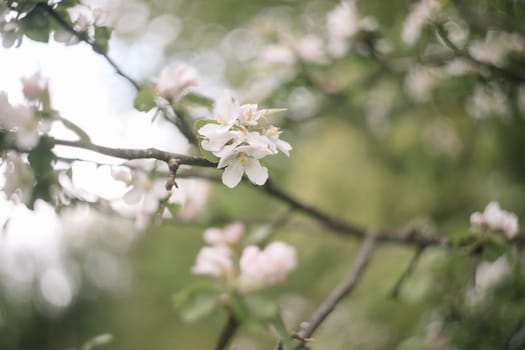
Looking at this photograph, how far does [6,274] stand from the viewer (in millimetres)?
5434

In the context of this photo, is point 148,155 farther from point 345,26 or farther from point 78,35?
point 345,26

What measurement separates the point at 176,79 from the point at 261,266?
372mm

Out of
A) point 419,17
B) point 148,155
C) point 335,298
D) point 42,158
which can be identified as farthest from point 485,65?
point 42,158

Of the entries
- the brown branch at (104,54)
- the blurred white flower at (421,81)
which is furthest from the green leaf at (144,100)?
the blurred white flower at (421,81)

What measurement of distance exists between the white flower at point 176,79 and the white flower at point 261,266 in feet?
1.03

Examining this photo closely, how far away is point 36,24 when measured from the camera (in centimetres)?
74

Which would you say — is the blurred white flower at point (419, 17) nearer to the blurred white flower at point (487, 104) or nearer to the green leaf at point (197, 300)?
the blurred white flower at point (487, 104)

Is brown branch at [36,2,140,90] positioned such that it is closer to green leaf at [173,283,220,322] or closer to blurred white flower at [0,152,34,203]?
blurred white flower at [0,152,34,203]

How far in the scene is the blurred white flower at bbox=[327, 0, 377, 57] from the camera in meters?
1.31

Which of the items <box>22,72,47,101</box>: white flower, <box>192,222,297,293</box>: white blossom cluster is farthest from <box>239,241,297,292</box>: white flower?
<box>22,72,47,101</box>: white flower

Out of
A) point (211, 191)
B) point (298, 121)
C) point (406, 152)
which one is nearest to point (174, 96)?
point (211, 191)

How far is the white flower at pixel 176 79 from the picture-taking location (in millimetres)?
878

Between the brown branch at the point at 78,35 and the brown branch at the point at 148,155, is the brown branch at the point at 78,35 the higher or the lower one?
the higher one

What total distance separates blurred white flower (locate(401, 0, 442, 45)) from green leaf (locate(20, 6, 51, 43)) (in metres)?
0.78
